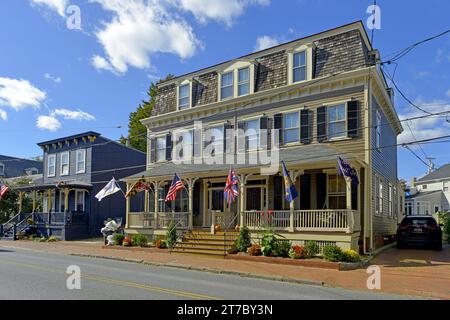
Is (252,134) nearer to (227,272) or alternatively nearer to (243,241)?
(243,241)

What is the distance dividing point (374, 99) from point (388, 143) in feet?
17.2

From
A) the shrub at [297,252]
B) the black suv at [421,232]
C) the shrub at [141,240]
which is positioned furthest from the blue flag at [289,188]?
the shrub at [141,240]

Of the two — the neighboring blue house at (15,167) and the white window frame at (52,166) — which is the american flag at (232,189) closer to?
the white window frame at (52,166)

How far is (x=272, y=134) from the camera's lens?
20.6m

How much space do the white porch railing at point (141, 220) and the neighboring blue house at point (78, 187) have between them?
7635mm

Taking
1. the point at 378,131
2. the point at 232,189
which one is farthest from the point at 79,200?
the point at 378,131

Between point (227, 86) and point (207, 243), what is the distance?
869 cm

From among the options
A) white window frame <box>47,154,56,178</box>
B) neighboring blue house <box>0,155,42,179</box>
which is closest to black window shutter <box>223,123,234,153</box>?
white window frame <box>47,154,56,178</box>

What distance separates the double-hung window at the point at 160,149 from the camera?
2525cm

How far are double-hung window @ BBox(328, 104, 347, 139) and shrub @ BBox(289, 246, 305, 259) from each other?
5660 millimetres

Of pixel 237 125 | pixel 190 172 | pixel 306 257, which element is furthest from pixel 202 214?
pixel 306 257

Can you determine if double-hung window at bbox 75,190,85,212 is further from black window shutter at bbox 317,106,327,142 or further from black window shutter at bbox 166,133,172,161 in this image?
black window shutter at bbox 317,106,327,142
